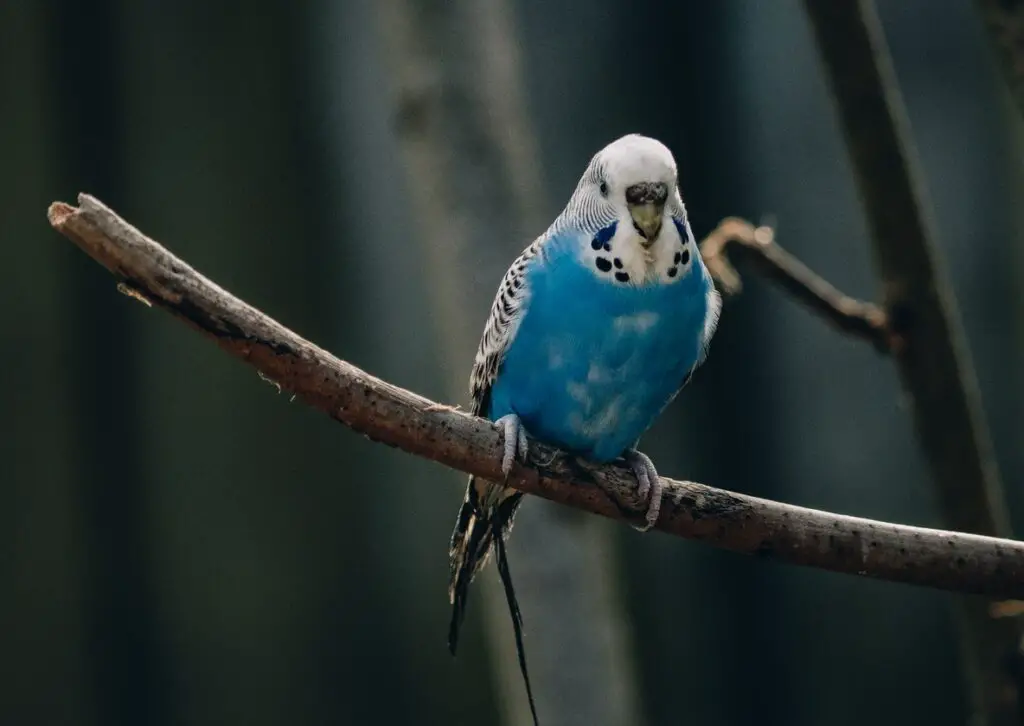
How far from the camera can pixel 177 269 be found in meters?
1.55

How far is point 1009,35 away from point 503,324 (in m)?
1.13

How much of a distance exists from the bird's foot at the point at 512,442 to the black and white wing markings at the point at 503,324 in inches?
6.3

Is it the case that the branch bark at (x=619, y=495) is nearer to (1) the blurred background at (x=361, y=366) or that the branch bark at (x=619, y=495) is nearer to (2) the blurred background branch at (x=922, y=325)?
(2) the blurred background branch at (x=922, y=325)

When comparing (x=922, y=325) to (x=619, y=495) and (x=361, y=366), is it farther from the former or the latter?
(x=361, y=366)

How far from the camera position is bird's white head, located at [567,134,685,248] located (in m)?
1.91

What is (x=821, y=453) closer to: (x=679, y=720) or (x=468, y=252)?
(x=679, y=720)

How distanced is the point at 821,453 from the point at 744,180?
3.97 ft

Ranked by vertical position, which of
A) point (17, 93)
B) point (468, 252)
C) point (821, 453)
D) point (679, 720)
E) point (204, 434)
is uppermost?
point (17, 93)

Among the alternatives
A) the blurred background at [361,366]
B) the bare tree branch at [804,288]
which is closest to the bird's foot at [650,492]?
the bare tree branch at [804,288]

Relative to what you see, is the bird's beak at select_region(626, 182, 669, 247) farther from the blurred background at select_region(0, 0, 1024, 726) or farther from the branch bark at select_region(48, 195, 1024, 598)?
the blurred background at select_region(0, 0, 1024, 726)

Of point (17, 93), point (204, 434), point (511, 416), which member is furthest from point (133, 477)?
point (511, 416)

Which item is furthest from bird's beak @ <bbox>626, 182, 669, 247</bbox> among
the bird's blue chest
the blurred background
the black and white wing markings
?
the blurred background

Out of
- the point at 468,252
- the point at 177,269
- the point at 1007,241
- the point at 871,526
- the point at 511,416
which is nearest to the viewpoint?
the point at 177,269

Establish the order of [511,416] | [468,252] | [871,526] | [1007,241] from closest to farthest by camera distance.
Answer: [871,526], [511,416], [468,252], [1007,241]
